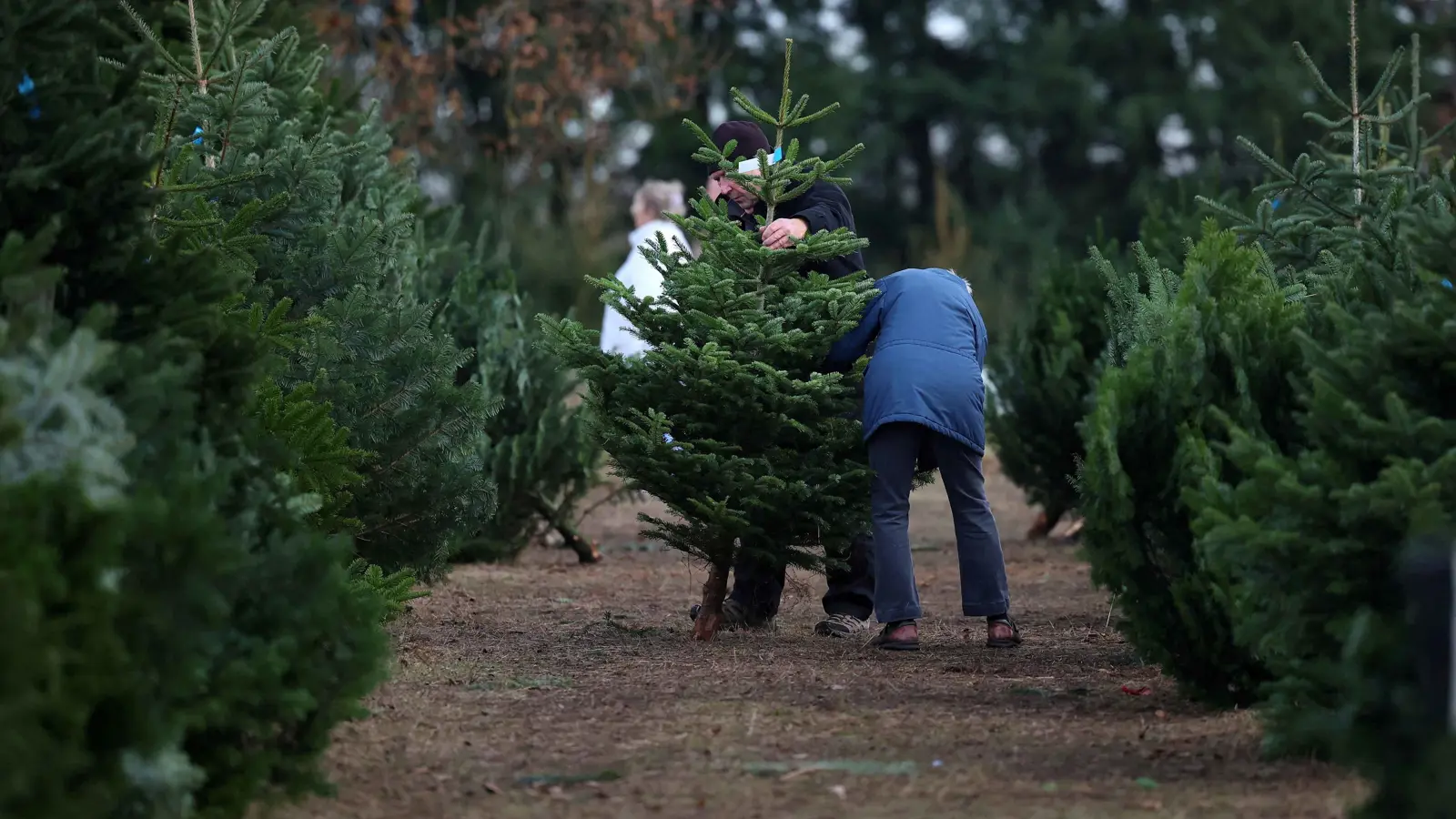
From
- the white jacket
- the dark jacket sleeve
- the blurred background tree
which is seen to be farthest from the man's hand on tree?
the blurred background tree

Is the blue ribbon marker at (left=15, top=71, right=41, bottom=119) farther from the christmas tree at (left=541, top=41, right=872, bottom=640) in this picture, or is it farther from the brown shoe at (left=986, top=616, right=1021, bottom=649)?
the brown shoe at (left=986, top=616, right=1021, bottom=649)

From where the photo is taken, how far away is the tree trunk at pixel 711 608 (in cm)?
660

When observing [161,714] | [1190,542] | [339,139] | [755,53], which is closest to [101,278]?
[161,714]

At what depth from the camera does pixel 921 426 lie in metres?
6.30

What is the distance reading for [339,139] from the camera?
24.2 feet

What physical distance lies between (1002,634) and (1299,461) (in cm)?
252

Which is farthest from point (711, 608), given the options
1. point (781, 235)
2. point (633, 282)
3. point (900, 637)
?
point (633, 282)

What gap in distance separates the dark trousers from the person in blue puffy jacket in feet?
1.72

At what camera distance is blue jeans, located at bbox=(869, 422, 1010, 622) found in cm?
629

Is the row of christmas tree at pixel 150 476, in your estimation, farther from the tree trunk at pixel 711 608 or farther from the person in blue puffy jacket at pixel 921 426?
the person in blue puffy jacket at pixel 921 426

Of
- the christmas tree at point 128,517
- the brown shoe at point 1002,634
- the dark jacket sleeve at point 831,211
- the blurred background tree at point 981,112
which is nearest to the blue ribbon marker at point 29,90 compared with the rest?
the christmas tree at point 128,517

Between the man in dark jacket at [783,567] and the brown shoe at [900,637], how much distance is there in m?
0.22

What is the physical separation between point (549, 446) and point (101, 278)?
5.33 metres

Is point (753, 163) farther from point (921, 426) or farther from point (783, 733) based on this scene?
point (783, 733)
